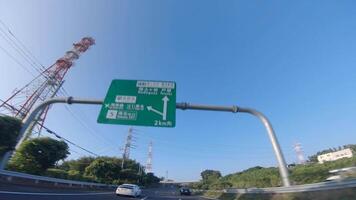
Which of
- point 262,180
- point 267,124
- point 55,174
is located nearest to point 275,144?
point 267,124

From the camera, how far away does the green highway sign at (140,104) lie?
11.6m

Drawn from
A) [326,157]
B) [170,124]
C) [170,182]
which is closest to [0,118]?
[170,124]

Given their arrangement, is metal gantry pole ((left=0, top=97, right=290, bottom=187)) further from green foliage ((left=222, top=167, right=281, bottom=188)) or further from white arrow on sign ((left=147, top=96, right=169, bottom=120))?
green foliage ((left=222, top=167, right=281, bottom=188))

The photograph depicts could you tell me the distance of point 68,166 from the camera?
256 feet

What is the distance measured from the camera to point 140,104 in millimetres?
11906

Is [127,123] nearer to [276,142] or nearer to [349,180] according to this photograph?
[276,142]

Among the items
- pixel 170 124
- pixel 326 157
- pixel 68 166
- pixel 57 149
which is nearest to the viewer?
pixel 170 124

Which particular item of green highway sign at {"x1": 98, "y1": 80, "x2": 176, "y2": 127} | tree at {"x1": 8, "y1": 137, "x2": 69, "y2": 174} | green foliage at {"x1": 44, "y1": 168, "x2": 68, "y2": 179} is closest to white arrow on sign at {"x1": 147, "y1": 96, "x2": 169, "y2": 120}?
green highway sign at {"x1": 98, "y1": 80, "x2": 176, "y2": 127}

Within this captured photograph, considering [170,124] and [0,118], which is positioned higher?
[0,118]

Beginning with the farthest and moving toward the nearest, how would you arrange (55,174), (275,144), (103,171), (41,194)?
(103,171) → (55,174) → (41,194) → (275,144)

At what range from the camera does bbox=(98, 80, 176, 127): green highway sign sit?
11.6 meters

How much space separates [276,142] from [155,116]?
4.99 meters

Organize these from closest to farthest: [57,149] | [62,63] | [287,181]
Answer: [287,181] < [57,149] < [62,63]

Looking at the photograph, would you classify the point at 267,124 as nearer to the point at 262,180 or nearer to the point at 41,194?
the point at 41,194
